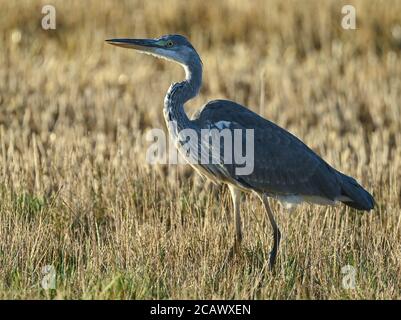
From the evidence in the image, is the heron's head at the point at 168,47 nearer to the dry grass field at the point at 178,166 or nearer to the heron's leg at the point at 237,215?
the heron's leg at the point at 237,215

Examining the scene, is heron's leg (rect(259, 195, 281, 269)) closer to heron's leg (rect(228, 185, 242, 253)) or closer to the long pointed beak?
heron's leg (rect(228, 185, 242, 253))

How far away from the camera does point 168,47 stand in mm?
6949

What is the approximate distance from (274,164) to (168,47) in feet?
3.84

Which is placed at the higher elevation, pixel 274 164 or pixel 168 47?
pixel 168 47

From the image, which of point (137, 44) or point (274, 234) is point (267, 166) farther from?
point (137, 44)

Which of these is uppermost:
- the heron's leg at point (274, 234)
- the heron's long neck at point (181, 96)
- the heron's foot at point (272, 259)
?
the heron's long neck at point (181, 96)

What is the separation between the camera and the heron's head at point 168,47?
691 cm

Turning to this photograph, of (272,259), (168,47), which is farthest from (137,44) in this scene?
(272,259)

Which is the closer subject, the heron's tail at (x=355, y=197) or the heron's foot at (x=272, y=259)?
the heron's foot at (x=272, y=259)

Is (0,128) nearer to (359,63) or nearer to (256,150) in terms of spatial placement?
(256,150)

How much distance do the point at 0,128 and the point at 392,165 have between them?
3.73 m

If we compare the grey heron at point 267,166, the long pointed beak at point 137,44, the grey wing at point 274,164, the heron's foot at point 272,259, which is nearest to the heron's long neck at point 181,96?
the grey heron at point 267,166

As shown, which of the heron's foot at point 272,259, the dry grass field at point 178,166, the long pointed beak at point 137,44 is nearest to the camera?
the dry grass field at point 178,166
